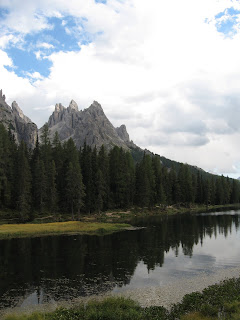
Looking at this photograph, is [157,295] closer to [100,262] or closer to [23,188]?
[100,262]

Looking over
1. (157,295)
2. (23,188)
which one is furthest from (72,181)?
(157,295)

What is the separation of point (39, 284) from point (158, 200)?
10247cm

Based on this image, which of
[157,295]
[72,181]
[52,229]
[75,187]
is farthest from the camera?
[75,187]

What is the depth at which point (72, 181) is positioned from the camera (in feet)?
287

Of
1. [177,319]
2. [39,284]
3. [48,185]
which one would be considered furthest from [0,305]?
[48,185]

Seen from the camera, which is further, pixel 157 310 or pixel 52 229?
pixel 52 229

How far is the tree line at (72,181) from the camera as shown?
86.1 meters

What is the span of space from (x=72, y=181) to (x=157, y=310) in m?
69.9

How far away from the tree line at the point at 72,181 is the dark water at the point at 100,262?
3247cm

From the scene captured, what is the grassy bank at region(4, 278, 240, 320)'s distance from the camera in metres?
18.6

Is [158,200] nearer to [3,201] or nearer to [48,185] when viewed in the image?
[48,185]

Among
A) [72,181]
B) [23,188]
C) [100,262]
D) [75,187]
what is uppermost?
[72,181]

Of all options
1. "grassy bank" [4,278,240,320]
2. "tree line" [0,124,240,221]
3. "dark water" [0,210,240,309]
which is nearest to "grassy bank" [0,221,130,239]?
"dark water" [0,210,240,309]

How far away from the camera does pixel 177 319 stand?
18.5 metres
